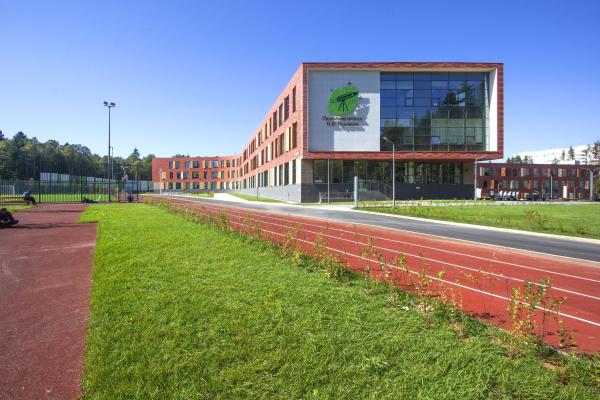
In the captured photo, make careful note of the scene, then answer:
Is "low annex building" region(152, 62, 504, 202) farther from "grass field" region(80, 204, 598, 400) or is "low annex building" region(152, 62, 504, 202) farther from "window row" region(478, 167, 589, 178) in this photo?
"window row" region(478, 167, 589, 178)

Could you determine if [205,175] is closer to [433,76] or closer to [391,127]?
[391,127]

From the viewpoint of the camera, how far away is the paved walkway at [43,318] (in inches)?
132

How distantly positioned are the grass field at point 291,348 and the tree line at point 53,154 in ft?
150

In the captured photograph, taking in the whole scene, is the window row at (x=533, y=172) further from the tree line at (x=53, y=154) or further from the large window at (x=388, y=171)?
the tree line at (x=53, y=154)

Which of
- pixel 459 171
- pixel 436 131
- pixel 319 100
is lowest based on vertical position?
pixel 459 171

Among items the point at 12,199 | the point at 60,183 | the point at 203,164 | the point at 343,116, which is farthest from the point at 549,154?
the point at 12,199

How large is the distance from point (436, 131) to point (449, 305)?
4361cm

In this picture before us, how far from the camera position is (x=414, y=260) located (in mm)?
8664

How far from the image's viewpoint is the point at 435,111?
44312 mm

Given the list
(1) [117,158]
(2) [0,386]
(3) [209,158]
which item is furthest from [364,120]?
(1) [117,158]

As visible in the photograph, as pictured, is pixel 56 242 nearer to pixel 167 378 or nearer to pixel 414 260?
pixel 167 378

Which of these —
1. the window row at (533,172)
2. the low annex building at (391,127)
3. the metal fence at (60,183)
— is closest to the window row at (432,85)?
the low annex building at (391,127)

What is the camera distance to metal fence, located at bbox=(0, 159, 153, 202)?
37.5m

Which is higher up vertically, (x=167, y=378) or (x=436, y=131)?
(x=436, y=131)
